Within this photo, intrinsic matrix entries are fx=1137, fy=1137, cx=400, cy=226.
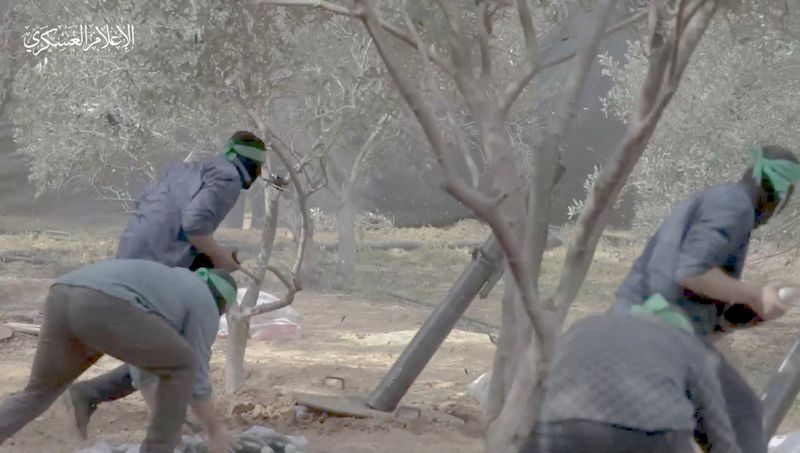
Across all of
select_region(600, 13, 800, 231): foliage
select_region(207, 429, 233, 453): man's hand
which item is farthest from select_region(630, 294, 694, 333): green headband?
select_region(600, 13, 800, 231): foliage

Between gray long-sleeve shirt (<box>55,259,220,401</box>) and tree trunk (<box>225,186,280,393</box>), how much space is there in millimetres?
1790

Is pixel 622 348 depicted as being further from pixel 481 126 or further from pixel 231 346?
pixel 231 346

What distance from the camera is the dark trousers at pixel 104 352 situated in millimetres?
3994

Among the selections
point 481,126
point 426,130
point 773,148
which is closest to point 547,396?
point 426,130

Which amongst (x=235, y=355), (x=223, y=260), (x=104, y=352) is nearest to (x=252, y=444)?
(x=223, y=260)

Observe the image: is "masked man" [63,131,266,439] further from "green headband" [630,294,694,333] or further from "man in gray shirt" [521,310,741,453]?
"man in gray shirt" [521,310,741,453]

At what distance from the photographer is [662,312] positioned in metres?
3.23

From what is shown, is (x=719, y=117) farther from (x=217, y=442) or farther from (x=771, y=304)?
(x=217, y=442)

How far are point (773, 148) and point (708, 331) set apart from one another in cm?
64

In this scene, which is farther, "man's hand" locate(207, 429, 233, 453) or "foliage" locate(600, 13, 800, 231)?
"foliage" locate(600, 13, 800, 231)

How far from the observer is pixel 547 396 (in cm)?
274

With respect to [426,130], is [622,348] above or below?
below

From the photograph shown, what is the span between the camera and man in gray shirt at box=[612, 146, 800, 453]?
140 inches

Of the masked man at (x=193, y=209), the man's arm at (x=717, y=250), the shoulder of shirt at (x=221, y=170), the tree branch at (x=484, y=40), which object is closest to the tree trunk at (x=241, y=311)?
the masked man at (x=193, y=209)
